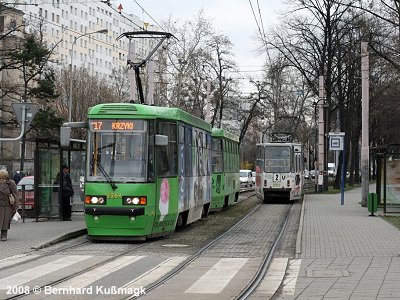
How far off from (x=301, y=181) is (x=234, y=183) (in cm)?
797

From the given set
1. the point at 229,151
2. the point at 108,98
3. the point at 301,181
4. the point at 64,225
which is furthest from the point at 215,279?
the point at 108,98

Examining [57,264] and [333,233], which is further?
[333,233]

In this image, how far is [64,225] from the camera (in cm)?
2009

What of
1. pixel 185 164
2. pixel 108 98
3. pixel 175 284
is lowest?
pixel 175 284

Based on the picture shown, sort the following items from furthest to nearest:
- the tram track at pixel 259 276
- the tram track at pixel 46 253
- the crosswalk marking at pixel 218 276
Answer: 1. the tram track at pixel 46 253
2. the crosswalk marking at pixel 218 276
3. the tram track at pixel 259 276

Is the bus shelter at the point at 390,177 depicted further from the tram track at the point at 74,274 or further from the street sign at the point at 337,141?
the tram track at the point at 74,274

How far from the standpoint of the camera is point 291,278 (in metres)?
11.6

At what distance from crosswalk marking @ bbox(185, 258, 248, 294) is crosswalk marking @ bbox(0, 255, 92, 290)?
242 cm

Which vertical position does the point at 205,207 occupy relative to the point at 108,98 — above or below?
below

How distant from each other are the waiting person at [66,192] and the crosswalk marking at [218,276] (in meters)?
8.65

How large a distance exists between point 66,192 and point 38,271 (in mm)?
9748

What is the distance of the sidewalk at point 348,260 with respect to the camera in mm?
10227

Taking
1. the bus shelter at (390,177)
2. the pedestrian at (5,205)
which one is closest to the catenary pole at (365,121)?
the bus shelter at (390,177)

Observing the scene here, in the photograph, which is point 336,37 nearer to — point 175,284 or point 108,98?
point 108,98
